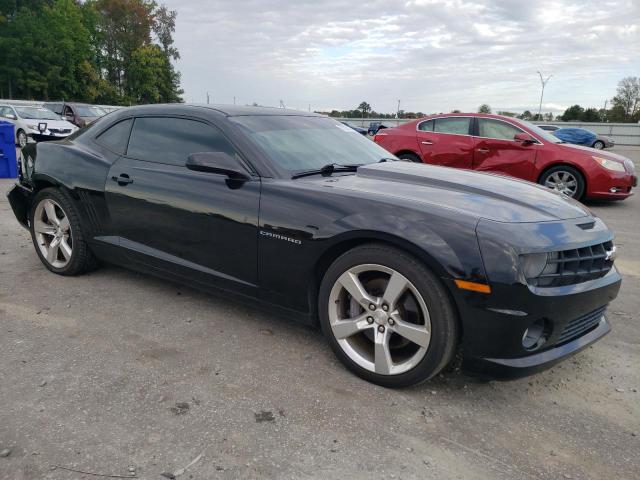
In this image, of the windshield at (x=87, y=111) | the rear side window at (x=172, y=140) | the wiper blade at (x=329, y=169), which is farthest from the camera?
the windshield at (x=87, y=111)

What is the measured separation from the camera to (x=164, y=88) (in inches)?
2445

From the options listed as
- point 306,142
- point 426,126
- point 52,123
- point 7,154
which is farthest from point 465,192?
point 52,123

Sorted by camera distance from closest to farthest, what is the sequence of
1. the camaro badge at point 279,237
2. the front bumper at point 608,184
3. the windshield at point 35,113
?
the camaro badge at point 279,237 < the front bumper at point 608,184 < the windshield at point 35,113

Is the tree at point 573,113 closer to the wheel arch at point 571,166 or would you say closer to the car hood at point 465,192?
the wheel arch at point 571,166

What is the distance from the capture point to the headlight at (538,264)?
229 centimetres

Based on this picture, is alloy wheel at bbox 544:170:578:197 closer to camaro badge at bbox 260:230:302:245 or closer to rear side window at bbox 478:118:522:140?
rear side window at bbox 478:118:522:140

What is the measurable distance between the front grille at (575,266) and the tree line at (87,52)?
2186 inches

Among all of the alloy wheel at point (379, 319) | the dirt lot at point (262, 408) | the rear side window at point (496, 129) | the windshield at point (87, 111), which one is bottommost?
the dirt lot at point (262, 408)

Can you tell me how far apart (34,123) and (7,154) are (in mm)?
7552

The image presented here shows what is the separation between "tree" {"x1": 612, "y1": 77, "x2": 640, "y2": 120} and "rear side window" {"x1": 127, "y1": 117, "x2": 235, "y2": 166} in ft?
286

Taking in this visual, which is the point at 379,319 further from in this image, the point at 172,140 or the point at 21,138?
the point at 21,138

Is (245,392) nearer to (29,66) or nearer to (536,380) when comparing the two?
(536,380)


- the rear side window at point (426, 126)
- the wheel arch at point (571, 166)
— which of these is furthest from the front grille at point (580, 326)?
the rear side window at point (426, 126)

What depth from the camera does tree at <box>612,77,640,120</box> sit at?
248 feet
